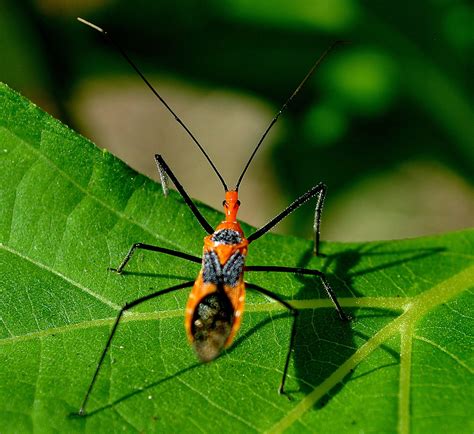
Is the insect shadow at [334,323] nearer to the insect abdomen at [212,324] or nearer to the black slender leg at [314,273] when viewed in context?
the black slender leg at [314,273]

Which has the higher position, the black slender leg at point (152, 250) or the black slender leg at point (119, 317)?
the black slender leg at point (152, 250)

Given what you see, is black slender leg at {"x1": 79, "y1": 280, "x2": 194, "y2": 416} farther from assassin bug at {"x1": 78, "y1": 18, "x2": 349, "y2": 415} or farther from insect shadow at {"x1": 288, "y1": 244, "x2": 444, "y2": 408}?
insect shadow at {"x1": 288, "y1": 244, "x2": 444, "y2": 408}

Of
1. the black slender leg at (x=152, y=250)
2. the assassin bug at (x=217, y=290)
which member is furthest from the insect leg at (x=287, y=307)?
the black slender leg at (x=152, y=250)

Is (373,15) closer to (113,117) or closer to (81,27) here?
(81,27)

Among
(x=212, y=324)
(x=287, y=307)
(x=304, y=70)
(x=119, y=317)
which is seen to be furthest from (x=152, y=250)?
(x=304, y=70)

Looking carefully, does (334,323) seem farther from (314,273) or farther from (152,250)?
(152,250)

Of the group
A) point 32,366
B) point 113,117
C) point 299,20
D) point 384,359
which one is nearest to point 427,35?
point 299,20
